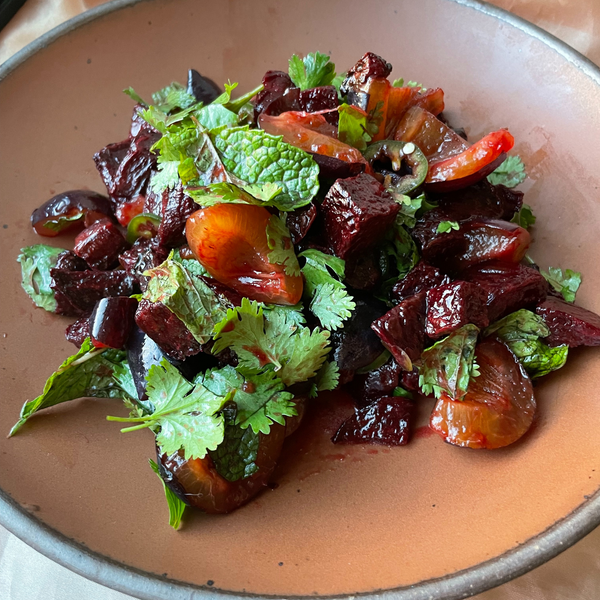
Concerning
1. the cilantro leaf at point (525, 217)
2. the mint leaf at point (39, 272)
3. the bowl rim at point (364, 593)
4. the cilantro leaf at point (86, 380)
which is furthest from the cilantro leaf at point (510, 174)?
the mint leaf at point (39, 272)

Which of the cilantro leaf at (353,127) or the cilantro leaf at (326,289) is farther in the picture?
the cilantro leaf at (353,127)

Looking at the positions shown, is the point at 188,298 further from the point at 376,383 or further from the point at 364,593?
the point at 364,593

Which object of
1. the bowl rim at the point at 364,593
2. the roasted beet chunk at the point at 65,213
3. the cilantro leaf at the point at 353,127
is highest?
the roasted beet chunk at the point at 65,213

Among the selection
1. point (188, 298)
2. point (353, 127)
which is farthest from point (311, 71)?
point (188, 298)

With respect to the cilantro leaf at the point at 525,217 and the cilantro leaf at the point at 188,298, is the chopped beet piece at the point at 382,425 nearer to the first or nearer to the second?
the cilantro leaf at the point at 188,298

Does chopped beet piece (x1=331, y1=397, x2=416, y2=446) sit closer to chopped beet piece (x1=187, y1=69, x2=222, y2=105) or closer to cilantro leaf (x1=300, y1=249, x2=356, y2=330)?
cilantro leaf (x1=300, y1=249, x2=356, y2=330)

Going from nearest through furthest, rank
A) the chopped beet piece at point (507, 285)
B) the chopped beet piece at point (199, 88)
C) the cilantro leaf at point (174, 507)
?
the cilantro leaf at point (174, 507) < the chopped beet piece at point (507, 285) < the chopped beet piece at point (199, 88)
